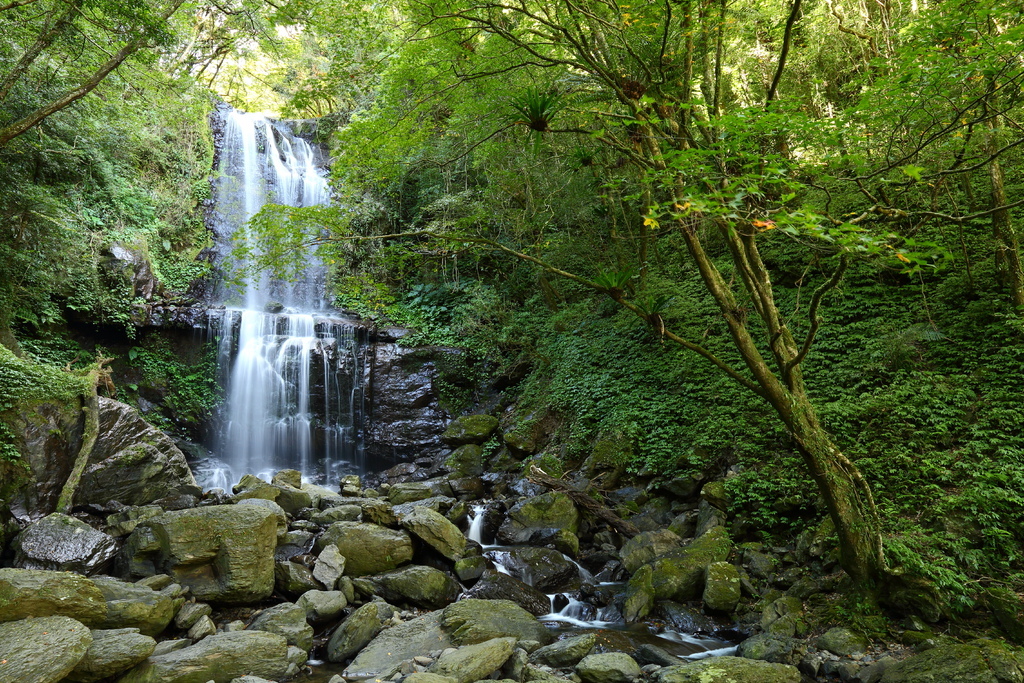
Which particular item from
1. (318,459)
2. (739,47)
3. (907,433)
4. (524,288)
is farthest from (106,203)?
(907,433)

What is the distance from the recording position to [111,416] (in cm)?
704

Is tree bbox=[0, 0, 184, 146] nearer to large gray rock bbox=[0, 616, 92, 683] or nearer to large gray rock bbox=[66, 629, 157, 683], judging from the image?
large gray rock bbox=[0, 616, 92, 683]

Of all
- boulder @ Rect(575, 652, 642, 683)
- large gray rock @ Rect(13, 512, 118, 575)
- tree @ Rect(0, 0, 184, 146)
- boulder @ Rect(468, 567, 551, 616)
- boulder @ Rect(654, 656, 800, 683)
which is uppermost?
tree @ Rect(0, 0, 184, 146)

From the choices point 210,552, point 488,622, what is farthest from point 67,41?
point 488,622

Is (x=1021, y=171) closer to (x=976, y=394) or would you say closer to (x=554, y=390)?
(x=976, y=394)

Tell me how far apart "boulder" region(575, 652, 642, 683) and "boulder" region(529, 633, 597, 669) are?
0.63 feet

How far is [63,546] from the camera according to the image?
512 centimetres

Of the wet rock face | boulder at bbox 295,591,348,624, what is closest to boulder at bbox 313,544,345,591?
boulder at bbox 295,591,348,624

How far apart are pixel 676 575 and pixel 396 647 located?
9.21ft

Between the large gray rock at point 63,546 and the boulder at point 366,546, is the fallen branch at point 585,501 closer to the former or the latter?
the boulder at point 366,546

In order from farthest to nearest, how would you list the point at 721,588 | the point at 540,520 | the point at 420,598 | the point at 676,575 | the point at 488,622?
the point at 540,520, the point at 420,598, the point at 676,575, the point at 721,588, the point at 488,622

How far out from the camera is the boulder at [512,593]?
17.6ft

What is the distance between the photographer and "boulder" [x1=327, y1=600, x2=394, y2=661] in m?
4.43

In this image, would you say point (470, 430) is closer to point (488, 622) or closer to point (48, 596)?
point (488, 622)
